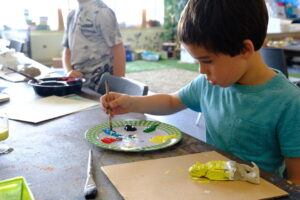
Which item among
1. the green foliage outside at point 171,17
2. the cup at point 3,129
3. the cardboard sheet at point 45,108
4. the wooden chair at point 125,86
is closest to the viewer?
the cup at point 3,129

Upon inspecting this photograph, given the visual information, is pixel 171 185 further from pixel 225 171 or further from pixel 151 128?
pixel 151 128

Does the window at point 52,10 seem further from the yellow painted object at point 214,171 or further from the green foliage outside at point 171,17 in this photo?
the yellow painted object at point 214,171

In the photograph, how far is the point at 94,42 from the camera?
6.15 feet

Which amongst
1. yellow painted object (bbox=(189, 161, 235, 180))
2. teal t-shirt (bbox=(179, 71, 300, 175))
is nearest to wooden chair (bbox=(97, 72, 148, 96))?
teal t-shirt (bbox=(179, 71, 300, 175))

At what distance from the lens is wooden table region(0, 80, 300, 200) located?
0.65 m

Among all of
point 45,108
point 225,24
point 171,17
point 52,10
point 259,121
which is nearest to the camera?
point 225,24

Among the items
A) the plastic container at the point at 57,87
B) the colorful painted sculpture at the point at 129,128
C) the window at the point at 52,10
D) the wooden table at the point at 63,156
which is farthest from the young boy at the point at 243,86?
the window at the point at 52,10

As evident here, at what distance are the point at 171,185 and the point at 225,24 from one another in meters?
0.35

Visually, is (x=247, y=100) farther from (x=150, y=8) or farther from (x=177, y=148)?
(x=150, y=8)

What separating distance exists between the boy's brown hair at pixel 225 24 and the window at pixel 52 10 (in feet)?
13.0

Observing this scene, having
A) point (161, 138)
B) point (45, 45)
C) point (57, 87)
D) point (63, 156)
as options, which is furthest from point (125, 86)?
point (45, 45)

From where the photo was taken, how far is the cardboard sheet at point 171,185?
0.62 metres

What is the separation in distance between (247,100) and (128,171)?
375 millimetres

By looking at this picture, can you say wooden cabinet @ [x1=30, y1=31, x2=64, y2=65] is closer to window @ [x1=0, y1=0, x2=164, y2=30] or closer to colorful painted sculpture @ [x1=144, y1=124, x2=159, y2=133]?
window @ [x1=0, y1=0, x2=164, y2=30]
